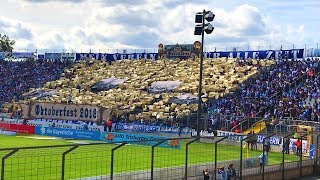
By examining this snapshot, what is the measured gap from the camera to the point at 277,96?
1864 inches

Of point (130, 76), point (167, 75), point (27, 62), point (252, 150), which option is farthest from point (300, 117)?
point (27, 62)

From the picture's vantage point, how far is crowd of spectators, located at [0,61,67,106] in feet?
236

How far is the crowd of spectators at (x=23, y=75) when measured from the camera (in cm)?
7200

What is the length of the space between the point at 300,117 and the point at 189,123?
26.8 feet

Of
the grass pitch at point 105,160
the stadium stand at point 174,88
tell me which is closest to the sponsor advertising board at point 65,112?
the stadium stand at point 174,88

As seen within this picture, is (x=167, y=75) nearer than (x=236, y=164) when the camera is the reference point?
No

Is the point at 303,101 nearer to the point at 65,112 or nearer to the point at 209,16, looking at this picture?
the point at 209,16

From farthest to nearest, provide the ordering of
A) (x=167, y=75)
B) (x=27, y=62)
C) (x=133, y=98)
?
(x=27, y=62), (x=167, y=75), (x=133, y=98)

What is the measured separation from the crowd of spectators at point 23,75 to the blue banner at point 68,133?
22069mm

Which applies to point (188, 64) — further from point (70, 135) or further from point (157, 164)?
point (157, 164)

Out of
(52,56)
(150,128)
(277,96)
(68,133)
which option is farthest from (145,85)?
(52,56)

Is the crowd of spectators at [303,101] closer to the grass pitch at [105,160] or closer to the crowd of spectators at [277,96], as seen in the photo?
the crowd of spectators at [277,96]

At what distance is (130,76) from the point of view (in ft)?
227

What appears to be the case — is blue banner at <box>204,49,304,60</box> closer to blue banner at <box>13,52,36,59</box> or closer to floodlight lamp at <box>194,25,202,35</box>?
floodlight lamp at <box>194,25,202,35</box>
